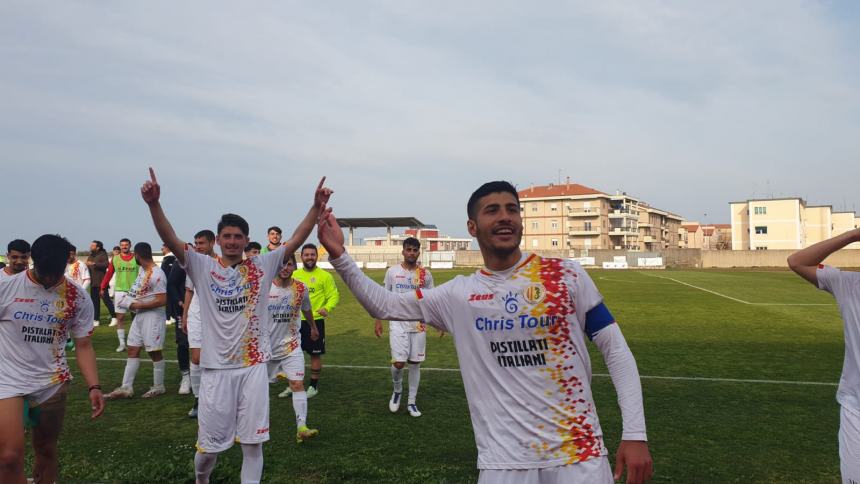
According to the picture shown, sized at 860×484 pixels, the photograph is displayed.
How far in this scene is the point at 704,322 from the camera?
61.8 feet

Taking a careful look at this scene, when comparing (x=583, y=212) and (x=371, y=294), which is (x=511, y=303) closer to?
(x=371, y=294)

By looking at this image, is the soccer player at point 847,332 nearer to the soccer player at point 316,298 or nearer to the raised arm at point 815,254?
the raised arm at point 815,254

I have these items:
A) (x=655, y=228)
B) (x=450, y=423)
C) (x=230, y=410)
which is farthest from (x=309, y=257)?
(x=655, y=228)

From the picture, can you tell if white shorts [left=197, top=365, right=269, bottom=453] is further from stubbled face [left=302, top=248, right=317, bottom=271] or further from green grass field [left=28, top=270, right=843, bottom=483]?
stubbled face [left=302, top=248, right=317, bottom=271]

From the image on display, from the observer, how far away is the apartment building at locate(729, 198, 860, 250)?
93.2 meters

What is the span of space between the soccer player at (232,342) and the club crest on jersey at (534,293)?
2396 mm

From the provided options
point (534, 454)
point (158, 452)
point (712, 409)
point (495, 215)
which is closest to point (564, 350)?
point (534, 454)

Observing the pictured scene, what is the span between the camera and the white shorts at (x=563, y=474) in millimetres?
2691

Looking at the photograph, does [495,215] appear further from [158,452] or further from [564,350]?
[158,452]

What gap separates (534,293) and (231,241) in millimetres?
3373

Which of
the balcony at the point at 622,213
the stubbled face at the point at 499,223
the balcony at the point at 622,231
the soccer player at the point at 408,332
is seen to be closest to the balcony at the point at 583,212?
the balcony at the point at 622,213

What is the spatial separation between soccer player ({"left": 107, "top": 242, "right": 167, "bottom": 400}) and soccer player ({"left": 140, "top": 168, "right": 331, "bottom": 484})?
495cm

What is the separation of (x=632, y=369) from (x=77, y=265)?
1688 centimetres

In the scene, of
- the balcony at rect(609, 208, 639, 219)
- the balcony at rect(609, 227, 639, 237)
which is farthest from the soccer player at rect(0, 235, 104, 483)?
the balcony at rect(609, 208, 639, 219)
